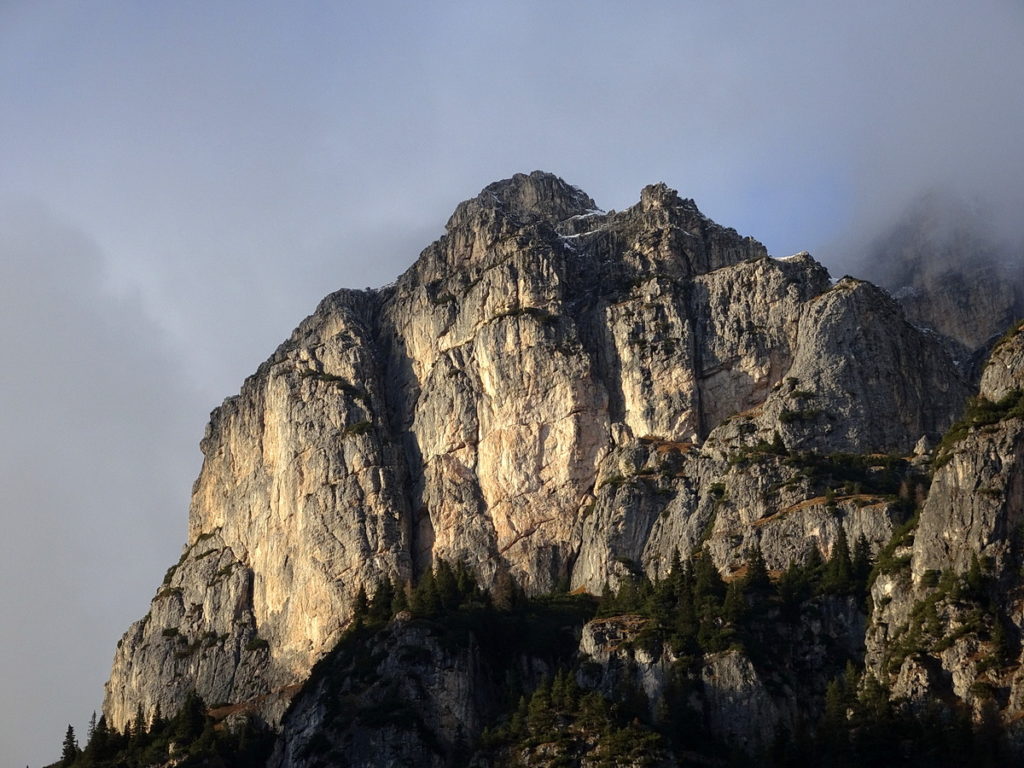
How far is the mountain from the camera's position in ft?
433

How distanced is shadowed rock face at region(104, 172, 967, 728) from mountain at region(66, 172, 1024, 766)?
0.31 meters

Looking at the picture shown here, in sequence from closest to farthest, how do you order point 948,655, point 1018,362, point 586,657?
1. point 948,655
2. point 1018,362
3. point 586,657

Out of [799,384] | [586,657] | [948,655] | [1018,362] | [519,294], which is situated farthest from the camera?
[519,294]

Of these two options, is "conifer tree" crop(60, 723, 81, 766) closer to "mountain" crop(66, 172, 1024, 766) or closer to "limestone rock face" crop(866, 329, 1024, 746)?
"mountain" crop(66, 172, 1024, 766)

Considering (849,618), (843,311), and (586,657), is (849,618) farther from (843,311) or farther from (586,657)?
(843,311)

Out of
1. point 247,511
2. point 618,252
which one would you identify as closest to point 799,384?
point 618,252

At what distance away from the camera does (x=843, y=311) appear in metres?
174

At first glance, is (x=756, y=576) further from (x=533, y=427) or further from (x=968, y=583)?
(x=533, y=427)

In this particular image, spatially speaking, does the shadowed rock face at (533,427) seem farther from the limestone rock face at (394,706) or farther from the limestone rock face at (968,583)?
the limestone rock face at (968,583)

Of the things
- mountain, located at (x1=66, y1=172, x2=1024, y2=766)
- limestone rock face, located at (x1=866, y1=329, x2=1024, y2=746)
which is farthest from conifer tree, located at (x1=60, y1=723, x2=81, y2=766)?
limestone rock face, located at (x1=866, y1=329, x2=1024, y2=746)

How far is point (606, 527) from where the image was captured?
167 meters

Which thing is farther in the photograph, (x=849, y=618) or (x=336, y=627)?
(x=336, y=627)

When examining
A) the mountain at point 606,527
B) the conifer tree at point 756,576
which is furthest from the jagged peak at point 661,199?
the conifer tree at point 756,576

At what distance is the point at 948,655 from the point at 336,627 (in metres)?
66.3
